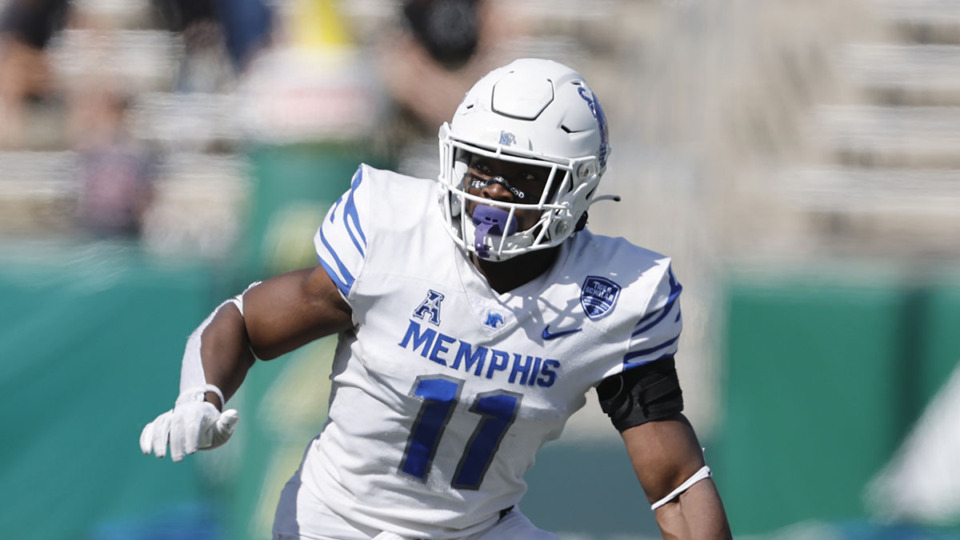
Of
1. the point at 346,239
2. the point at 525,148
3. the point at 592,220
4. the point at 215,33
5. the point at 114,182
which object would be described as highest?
the point at 525,148

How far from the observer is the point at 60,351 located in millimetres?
4613

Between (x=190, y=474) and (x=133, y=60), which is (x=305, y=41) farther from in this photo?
(x=133, y=60)

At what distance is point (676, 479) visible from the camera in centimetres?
263

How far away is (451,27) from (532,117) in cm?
352

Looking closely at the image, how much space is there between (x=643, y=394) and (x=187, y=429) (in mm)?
941

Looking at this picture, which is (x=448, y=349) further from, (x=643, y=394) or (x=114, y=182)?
(x=114, y=182)

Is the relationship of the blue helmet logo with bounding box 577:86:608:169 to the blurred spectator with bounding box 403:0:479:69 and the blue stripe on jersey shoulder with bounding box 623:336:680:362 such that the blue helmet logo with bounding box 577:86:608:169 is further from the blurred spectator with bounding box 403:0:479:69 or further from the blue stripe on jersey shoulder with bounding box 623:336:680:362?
the blurred spectator with bounding box 403:0:479:69

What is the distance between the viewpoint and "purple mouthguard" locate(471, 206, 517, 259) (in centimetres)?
255

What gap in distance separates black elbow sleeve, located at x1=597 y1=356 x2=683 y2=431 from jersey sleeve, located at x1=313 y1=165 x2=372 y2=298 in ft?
1.94

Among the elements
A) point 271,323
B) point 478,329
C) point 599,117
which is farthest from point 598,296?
point 271,323

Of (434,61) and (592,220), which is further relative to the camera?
(434,61)

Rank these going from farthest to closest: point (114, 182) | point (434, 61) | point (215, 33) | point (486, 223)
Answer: point (215, 33) < point (434, 61) < point (114, 182) < point (486, 223)

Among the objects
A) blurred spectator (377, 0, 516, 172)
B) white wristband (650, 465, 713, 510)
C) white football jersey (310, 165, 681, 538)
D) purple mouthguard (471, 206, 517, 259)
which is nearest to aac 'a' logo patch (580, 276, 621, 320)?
white football jersey (310, 165, 681, 538)

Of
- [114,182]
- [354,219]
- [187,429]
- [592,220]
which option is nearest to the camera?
[187,429]
